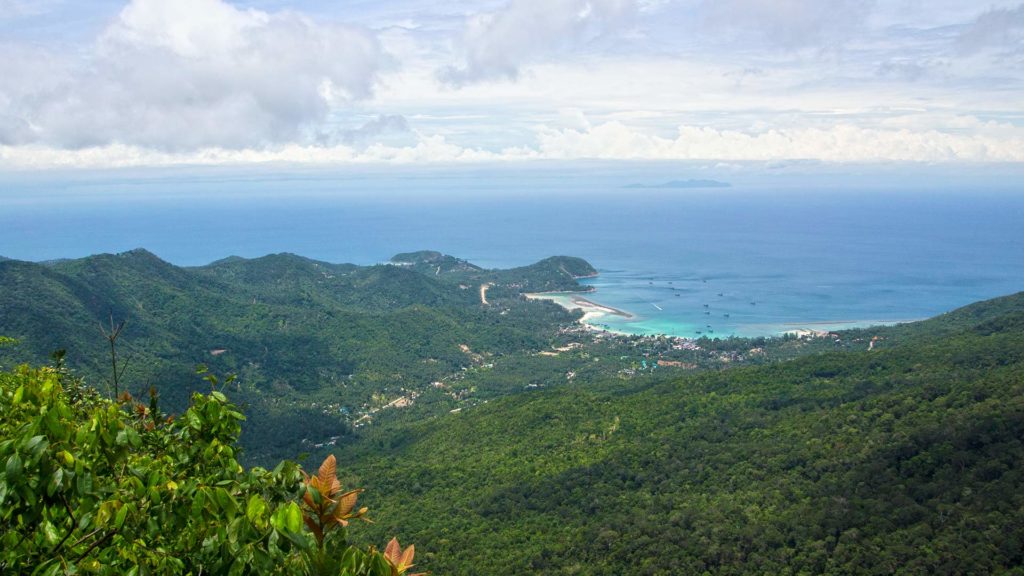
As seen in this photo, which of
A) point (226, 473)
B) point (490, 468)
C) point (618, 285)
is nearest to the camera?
point (226, 473)

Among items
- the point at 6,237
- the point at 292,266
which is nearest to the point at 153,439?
the point at 292,266

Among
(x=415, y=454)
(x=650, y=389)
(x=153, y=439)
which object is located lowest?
(x=415, y=454)

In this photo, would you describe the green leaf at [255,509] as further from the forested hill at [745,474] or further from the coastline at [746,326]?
the coastline at [746,326]

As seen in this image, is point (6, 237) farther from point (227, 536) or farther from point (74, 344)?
point (227, 536)

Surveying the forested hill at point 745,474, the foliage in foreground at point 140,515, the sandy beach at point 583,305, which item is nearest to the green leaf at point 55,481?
the foliage in foreground at point 140,515

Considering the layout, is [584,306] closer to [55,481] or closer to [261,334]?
[261,334]

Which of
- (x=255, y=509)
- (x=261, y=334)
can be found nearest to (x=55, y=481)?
(x=255, y=509)

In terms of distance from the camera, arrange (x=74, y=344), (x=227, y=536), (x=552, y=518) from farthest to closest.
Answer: (x=74, y=344) < (x=552, y=518) < (x=227, y=536)

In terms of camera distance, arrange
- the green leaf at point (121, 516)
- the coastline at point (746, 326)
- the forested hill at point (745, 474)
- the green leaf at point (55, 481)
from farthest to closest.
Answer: the coastline at point (746, 326) → the forested hill at point (745, 474) → the green leaf at point (121, 516) → the green leaf at point (55, 481)
